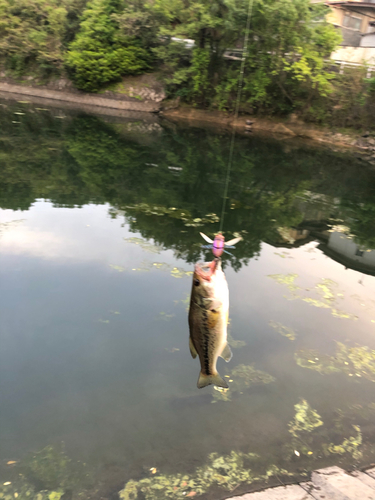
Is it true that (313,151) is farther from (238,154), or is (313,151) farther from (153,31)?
(153,31)

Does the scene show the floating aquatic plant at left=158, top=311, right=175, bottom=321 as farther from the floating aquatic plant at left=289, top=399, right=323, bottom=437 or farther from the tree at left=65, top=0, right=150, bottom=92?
the tree at left=65, top=0, right=150, bottom=92

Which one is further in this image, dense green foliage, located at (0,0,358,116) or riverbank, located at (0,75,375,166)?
riverbank, located at (0,75,375,166)

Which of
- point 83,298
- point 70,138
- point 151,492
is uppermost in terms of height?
point 70,138

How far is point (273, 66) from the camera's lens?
2725 centimetres

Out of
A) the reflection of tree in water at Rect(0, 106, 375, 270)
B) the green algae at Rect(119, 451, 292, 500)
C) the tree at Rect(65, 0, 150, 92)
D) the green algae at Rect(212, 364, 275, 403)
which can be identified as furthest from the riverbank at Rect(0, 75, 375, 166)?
the green algae at Rect(119, 451, 292, 500)

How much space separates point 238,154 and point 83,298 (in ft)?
51.3

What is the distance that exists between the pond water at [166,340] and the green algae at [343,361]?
0.03 m

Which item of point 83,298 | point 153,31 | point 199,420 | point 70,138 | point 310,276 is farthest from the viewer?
point 153,31

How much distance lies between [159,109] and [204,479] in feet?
102

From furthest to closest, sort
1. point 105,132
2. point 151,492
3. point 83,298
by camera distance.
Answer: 1. point 105,132
2. point 83,298
3. point 151,492

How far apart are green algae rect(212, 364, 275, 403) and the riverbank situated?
77.3ft

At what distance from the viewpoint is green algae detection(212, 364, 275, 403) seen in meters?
5.75

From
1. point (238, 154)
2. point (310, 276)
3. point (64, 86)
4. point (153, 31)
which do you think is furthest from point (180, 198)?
point (64, 86)

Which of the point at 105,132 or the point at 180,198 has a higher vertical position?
the point at 105,132
